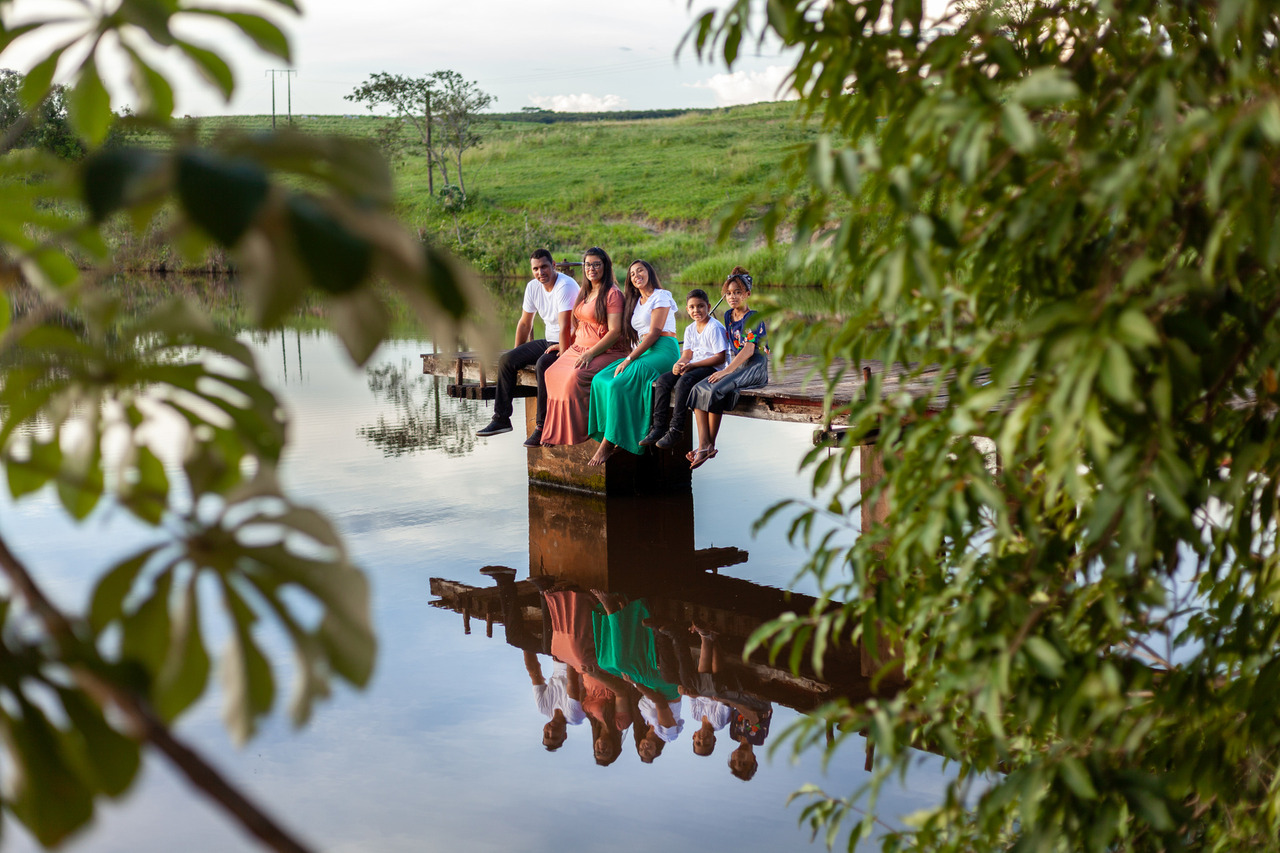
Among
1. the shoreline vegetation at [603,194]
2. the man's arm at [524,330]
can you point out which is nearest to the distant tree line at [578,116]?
the shoreline vegetation at [603,194]

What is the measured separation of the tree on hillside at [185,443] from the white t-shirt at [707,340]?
237 inches

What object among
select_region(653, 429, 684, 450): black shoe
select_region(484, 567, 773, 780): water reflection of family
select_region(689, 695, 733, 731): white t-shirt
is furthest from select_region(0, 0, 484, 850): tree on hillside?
select_region(653, 429, 684, 450): black shoe

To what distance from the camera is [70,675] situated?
656 mm

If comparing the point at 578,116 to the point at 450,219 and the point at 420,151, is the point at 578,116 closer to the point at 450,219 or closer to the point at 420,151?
the point at 420,151

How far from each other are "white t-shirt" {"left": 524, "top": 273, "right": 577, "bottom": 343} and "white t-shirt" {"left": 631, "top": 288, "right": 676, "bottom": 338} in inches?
22.4

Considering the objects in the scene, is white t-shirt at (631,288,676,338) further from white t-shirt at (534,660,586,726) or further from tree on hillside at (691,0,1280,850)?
tree on hillside at (691,0,1280,850)

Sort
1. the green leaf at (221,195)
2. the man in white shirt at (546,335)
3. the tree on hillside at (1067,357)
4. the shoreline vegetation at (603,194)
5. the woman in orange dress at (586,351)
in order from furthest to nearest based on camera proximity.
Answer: the shoreline vegetation at (603,194) → the man in white shirt at (546,335) → the woman in orange dress at (586,351) → the tree on hillside at (1067,357) → the green leaf at (221,195)

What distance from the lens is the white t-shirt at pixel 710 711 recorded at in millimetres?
4770

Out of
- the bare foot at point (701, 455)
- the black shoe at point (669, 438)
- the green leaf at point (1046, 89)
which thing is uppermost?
the green leaf at point (1046, 89)

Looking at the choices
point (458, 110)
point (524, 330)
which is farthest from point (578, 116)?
point (524, 330)

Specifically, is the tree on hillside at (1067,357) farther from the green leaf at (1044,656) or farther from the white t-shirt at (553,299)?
the white t-shirt at (553,299)

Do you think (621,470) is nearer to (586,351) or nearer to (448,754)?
(586,351)

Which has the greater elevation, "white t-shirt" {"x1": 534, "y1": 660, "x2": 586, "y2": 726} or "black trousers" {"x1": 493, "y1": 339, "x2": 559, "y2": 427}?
"black trousers" {"x1": 493, "y1": 339, "x2": 559, "y2": 427}

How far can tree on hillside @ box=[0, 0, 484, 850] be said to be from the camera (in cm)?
51
